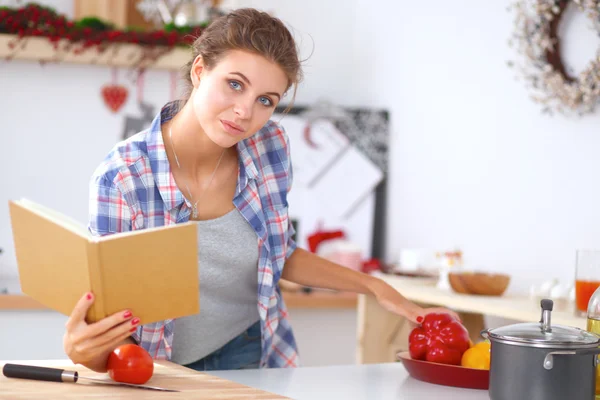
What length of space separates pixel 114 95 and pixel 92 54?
8.0 inches

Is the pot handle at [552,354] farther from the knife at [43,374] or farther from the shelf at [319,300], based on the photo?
the shelf at [319,300]

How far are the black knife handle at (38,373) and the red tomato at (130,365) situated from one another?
66mm

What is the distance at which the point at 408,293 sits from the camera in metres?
2.92

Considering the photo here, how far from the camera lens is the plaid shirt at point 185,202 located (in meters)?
1.62

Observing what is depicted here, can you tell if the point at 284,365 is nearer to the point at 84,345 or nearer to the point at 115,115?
the point at 84,345

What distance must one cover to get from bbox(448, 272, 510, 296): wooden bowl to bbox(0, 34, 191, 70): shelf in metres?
1.45

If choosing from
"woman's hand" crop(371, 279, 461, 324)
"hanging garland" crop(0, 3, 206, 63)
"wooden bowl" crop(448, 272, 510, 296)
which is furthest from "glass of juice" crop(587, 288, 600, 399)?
"hanging garland" crop(0, 3, 206, 63)

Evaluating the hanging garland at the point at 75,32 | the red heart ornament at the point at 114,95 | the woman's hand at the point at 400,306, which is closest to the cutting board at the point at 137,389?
the woman's hand at the point at 400,306

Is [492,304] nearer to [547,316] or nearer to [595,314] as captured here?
[595,314]

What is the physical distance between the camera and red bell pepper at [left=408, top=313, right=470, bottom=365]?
5.32 feet

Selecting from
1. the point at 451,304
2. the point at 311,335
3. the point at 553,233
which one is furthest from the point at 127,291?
the point at 311,335

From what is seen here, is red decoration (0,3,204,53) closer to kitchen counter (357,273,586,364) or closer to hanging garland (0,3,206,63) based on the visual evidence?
hanging garland (0,3,206,63)

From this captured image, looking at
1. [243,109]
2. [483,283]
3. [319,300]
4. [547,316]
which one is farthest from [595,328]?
[319,300]

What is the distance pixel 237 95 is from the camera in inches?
66.9
